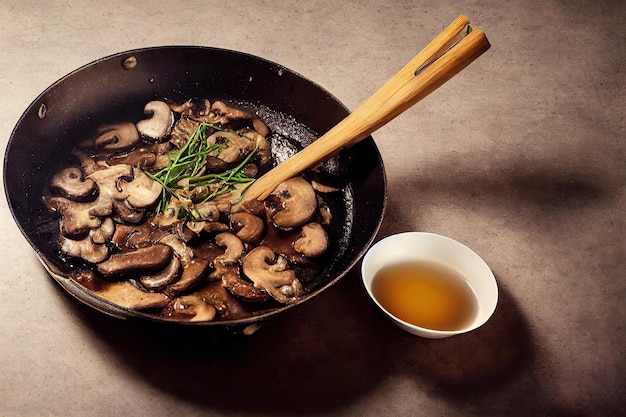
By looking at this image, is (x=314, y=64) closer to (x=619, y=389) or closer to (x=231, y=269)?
(x=231, y=269)

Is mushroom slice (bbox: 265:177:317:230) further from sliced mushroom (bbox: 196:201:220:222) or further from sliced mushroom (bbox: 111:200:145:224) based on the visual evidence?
sliced mushroom (bbox: 111:200:145:224)

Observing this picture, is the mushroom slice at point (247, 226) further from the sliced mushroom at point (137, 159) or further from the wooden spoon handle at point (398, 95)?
the sliced mushroom at point (137, 159)

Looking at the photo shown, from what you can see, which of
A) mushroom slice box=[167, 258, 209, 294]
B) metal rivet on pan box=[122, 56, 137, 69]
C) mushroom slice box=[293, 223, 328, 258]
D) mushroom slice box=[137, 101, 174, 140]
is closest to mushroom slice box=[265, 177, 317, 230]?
mushroom slice box=[293, 223, 328, 258]

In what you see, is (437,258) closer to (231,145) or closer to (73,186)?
(231,145)

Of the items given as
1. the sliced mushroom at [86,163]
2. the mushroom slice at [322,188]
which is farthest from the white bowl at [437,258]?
the sliced mushroom at [86,163]

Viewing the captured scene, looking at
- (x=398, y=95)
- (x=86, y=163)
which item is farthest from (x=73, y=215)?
(x=398, y=95)
